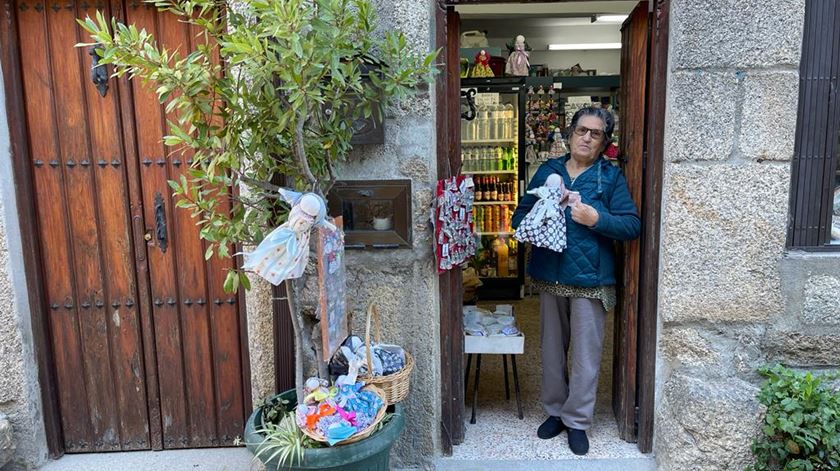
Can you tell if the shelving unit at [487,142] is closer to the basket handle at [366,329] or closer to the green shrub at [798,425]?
the basket handle at [366,329]

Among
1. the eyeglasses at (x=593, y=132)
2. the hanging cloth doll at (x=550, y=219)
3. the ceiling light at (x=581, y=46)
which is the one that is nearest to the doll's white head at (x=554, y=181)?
the hanging cloth doll at (x=550, y=219)

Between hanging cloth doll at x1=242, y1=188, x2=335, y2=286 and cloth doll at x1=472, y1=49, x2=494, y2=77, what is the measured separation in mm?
3975

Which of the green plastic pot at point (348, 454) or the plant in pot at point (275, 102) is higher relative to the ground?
the plant in pot at point (275, 102)

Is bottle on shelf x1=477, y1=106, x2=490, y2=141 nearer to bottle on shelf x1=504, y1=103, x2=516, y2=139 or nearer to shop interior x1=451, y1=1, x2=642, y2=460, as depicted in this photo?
shop interior x1=451, y1=1, x2=642, y2=460

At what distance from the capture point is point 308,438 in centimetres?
212

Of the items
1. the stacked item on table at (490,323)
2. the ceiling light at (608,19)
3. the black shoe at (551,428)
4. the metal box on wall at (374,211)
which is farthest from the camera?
the ceiling light at (608,19)

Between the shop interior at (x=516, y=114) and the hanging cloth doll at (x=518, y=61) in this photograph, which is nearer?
the shop interior at (x=516, y=114)

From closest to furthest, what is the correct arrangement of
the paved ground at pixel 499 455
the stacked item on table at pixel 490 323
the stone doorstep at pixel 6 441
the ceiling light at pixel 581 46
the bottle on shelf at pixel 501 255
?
1. the stone doorstep at pixel 6 441
2. the paved ground at pixel 499 455
3. the stacked item on table at pixel 490 323
4. the bottle on shelf at pixel 501 255
5. the ceiling light at pixel 581 46

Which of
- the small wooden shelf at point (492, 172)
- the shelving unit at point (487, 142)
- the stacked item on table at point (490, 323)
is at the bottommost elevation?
the stacked item on table at point (490, 323)

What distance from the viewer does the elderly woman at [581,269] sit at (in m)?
2.79

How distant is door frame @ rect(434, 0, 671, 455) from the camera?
2.62 m

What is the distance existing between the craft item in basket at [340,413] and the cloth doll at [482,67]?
160 inches

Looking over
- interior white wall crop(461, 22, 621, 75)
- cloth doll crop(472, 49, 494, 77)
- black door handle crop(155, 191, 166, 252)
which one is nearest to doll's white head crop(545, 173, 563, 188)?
black door handle crop(155, 191, 166, 252)

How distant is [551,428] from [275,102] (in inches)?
84.9
